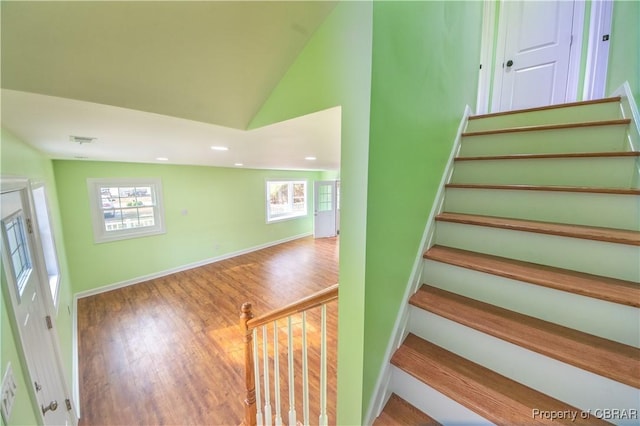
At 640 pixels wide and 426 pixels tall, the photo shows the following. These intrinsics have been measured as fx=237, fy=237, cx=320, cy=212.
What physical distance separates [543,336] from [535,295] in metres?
0.18

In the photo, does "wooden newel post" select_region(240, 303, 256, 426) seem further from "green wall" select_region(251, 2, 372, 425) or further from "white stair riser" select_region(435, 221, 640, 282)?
"white stair riser" select_region(435, 221, 640, 282)

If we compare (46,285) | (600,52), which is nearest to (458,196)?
(600,52)

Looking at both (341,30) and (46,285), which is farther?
(46,285)

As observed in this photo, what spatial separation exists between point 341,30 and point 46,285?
7.90 feet

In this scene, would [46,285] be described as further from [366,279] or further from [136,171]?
[136,171]

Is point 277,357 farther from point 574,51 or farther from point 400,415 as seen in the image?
point 574,51

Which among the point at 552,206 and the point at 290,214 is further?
the point at 290,214

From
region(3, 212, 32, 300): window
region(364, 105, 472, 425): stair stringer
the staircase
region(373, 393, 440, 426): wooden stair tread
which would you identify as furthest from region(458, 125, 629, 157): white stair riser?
region(3, 212, 32, 300): window

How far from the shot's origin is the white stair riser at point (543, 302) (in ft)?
2.90

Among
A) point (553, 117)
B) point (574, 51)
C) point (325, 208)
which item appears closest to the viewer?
point (553, 117)

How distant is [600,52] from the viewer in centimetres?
210

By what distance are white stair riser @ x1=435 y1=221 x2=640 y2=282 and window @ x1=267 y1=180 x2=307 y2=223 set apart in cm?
535

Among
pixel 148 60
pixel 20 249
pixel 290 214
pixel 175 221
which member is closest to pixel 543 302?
pixel 148 60

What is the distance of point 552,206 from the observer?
1.27m
